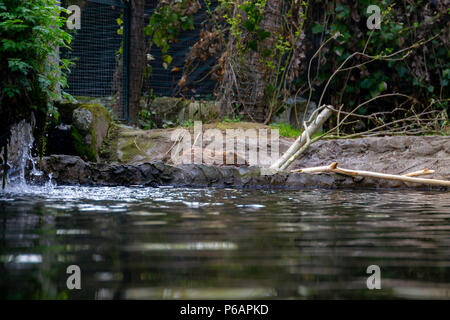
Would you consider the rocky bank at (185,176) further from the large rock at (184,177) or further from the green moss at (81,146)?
the green moss at (81,146)

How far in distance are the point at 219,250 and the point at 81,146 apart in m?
5.70

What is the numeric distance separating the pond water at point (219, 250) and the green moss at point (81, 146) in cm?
356

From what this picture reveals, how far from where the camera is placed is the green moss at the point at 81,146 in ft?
24.0

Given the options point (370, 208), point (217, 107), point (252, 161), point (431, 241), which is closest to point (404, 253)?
point (431, 241)

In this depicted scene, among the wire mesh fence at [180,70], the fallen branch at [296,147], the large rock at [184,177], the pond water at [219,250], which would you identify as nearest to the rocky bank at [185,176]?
the large rock at [184,177]

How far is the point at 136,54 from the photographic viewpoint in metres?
10.3

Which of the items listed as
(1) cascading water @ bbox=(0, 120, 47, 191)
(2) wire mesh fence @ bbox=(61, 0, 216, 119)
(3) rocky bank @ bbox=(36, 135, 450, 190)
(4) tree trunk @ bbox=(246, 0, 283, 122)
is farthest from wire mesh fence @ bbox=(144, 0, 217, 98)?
(1) cascading water @ bbox=(0, 120, 47, 191)

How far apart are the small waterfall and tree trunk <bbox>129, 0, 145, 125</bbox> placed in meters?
4.91

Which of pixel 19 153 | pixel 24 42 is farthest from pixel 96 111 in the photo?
pixel 24 42

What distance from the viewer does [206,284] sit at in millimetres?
1537

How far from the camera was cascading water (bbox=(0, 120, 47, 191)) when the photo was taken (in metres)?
5.22

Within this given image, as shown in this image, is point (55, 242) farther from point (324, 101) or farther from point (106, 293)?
point (324, 101)

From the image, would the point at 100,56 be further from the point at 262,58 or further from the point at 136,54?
the point at 262,58

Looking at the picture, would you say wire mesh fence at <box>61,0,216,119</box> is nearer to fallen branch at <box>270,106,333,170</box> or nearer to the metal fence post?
the metal fence post
